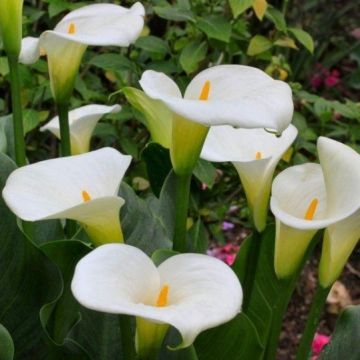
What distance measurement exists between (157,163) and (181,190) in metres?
0.23

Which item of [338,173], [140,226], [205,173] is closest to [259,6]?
[205,173]

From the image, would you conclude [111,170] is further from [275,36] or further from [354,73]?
[354,73]

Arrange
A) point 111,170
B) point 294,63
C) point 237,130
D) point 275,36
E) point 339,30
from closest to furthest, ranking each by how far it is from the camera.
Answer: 1. point 111,170
2. point 237,130
3. point 275,36
4. point 294,63
5. point 339,30

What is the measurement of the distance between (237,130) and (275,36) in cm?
81

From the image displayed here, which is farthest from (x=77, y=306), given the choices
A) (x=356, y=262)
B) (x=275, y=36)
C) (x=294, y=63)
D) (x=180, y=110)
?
(x=294, y=63)

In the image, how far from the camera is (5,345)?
→ 0.71m

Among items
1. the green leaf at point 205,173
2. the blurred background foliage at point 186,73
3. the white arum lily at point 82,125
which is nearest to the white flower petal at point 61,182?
the white arum lily at point 82,125

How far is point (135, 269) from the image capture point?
650 millimetres

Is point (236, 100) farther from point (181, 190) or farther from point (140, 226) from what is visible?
point (140, 226)

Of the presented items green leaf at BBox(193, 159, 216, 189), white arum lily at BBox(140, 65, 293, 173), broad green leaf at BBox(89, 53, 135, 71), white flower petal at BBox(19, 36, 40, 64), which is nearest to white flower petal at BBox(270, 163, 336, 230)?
white arum lily at BBox(140, 65, 293, 173)

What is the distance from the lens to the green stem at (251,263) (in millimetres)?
875

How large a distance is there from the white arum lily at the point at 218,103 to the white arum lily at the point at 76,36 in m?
0.11

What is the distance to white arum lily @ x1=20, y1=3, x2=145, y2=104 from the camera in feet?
2.70

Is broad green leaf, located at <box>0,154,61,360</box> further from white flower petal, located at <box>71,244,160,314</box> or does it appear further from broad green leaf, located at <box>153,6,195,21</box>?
broad green leaf, located at <box>153,6,195,21</box>
